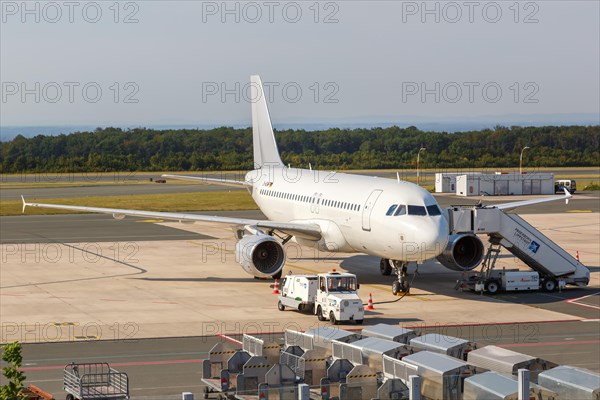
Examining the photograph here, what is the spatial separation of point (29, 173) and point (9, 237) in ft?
357

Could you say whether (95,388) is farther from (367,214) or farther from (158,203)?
(158,203)

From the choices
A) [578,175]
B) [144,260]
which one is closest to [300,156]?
[578,175]

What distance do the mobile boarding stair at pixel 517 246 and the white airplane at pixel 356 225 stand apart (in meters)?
0.92

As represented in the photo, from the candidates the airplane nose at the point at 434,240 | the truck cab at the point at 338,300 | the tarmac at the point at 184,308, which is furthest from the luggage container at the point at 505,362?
the airplane nose at the point at 434,240

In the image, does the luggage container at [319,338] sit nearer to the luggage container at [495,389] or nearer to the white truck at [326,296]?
the luggage container at [495,389]

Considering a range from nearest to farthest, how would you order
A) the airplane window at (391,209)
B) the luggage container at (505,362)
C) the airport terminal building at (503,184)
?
the luggage container at (505,362) → the airplane window at (391,209) → the airport terminal building at (503,184)

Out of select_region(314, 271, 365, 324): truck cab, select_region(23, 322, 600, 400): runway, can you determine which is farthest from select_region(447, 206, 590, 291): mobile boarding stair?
select_region(23, 322, 600, 400): runway

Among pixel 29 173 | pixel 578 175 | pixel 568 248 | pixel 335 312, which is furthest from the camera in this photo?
pixel 29 173

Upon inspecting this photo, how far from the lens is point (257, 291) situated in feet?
156

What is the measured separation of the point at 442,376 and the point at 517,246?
97.6ft

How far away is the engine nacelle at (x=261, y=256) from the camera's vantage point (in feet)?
156

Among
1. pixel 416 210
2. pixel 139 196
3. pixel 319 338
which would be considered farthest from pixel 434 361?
pixel 139 196

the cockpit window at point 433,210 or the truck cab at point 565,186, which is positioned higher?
the cockpit window at point 433,210

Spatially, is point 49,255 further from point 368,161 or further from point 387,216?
point 368,161
